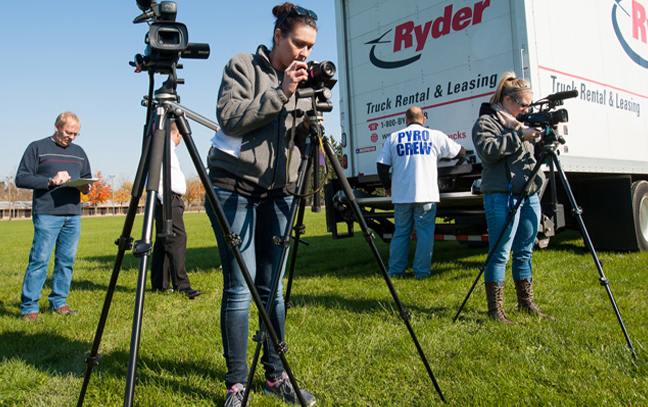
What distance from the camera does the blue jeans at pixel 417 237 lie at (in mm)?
5668

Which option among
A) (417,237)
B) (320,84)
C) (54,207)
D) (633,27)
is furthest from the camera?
(633,27)

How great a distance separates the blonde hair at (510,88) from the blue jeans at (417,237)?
2089 mm

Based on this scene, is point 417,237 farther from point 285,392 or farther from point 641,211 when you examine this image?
point 641,211

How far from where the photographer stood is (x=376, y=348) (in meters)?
3.15

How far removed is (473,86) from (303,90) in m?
4.02

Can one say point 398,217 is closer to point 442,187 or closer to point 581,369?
point 442,187

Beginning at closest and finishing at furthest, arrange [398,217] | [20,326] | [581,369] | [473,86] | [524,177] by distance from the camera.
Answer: [581,369]
[524,177]
[20,326]
[473,86]
[398,217]

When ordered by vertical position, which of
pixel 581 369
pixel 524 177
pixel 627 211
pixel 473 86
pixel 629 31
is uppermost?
pixel 629 31

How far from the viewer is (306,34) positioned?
2336 mm

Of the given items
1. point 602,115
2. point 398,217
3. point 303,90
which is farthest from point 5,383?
point 602,115

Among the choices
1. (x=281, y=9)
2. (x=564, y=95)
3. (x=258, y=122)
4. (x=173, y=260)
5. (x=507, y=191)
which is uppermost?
(x=281, y=9)

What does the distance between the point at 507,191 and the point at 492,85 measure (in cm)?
211

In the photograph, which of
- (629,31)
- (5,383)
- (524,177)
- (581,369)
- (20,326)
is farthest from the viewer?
(629,31)

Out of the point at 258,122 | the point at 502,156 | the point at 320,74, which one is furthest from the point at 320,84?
the point at 502,156
